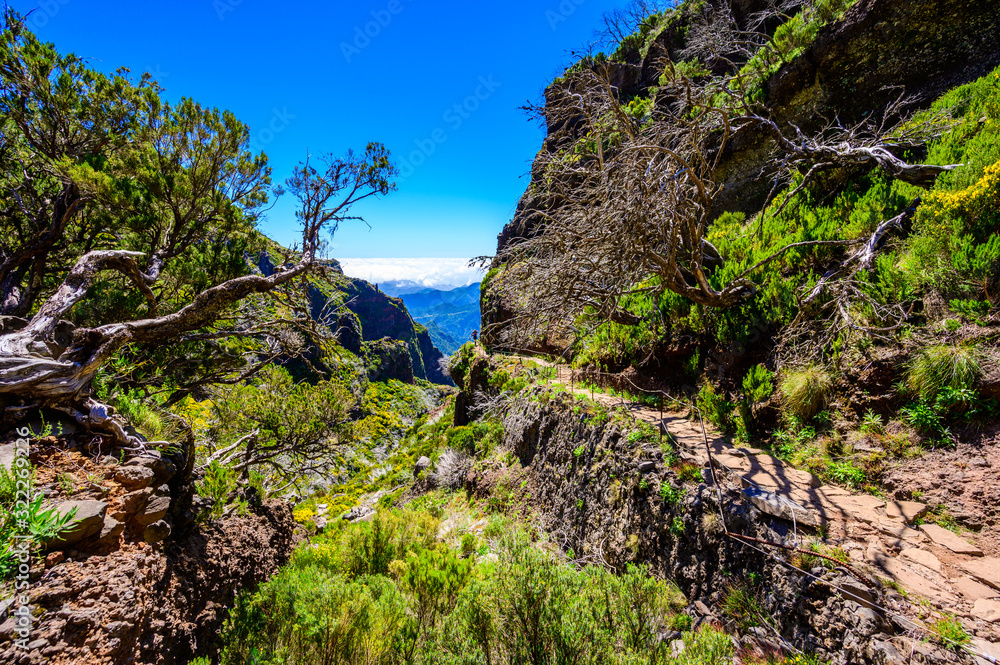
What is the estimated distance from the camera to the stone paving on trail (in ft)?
7.03

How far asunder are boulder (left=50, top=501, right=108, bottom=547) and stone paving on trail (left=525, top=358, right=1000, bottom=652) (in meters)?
5.45

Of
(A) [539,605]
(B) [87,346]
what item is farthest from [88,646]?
(A) [539,605]

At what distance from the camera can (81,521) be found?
234cm

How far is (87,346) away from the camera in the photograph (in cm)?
301

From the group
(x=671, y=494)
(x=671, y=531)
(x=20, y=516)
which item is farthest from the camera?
(x=671, y=494)

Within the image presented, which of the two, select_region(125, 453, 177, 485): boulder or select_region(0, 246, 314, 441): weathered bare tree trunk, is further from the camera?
select_region(125, 453, 177, 485): boulder

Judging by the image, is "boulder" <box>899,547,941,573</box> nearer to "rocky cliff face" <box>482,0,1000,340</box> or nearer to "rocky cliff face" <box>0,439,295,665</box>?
"rocky cliff face" <box>482,0,1000,340</box>

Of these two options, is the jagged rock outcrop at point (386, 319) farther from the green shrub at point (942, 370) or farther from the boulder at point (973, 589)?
the boulder at point (973, 589)

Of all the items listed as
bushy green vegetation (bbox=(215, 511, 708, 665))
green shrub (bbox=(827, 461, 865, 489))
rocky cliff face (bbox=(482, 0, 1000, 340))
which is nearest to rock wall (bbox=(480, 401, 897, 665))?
bushy green vegetation (bbox=(215, 511, 708, 665))

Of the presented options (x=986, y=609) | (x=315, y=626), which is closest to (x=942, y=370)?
(x=986, y=609)

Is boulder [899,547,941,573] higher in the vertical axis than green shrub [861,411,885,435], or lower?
lower

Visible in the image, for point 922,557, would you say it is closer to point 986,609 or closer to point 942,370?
point 986,609

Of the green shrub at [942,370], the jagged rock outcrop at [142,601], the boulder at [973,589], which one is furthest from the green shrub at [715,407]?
the jagged rock outcrop at [142,601]

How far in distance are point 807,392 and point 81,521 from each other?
22.2 feet
